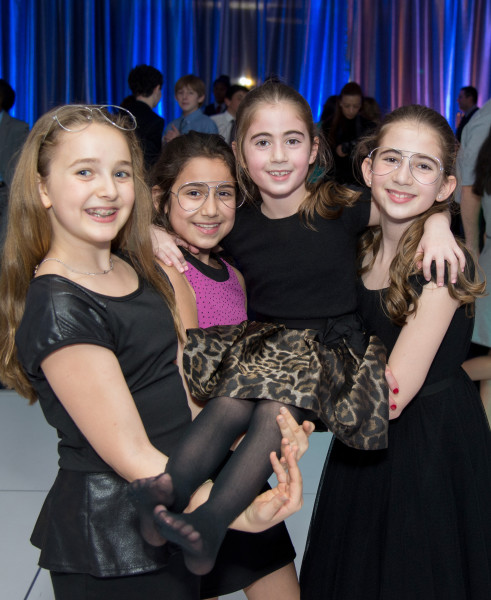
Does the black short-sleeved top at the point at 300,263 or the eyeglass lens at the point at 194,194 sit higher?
the eyeglass lens at the point at 194,194

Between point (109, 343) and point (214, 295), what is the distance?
0.53 m

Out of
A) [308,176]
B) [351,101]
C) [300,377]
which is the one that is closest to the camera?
[300,377]

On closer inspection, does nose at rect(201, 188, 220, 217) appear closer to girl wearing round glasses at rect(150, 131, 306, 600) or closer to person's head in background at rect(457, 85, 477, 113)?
girl wearing round glasses at rect(150, 131, 306, 600)

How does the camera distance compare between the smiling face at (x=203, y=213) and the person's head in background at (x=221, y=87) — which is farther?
the person's head in background at (x=221, y=87)

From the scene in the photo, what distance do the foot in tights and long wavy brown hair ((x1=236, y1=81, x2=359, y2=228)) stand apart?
87 cm

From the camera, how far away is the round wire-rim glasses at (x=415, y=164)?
158cm

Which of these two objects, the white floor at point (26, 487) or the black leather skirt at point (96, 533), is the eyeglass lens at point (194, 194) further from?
the white floor at point (26, 487)

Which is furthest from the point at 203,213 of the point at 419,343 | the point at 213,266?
the point at 419,343

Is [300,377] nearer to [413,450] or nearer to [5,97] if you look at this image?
[413,450]

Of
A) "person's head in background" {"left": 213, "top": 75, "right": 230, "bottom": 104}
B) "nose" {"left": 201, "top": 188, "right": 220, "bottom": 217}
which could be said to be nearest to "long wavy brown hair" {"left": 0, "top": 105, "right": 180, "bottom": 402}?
"nose" {"left": 201, "top": 188, "right": 220, "bottom": 217}

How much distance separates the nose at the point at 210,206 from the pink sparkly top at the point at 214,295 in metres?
0.12

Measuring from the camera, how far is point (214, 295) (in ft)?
5.41

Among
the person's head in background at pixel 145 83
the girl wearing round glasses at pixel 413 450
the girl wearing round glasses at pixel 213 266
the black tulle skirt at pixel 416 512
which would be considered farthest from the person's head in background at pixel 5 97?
the black tulle skirt at pixel 416 512

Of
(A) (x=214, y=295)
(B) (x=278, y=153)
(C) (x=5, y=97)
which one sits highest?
(C) (x=5, y=97)
